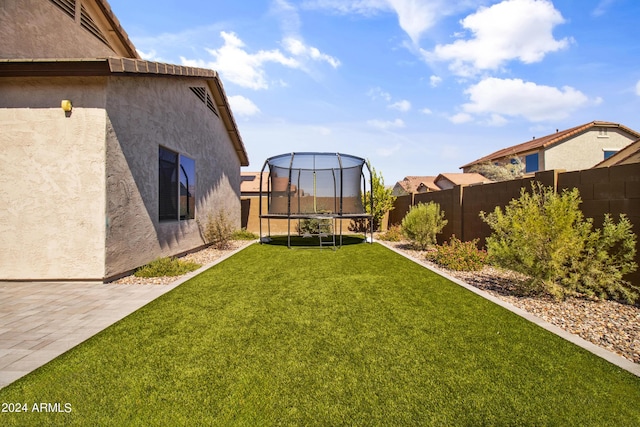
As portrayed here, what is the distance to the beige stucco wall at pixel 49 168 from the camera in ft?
14.6

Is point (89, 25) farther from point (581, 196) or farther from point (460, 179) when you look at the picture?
point (460, 179)

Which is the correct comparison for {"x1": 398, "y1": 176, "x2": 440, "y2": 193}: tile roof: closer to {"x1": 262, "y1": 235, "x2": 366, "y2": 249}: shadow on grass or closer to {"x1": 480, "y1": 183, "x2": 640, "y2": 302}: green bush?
{"x1": 262, "y1": 235, "x2": 366, "y2": 249}: shadow on grass

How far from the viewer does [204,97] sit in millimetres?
8633

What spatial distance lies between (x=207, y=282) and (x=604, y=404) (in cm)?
467

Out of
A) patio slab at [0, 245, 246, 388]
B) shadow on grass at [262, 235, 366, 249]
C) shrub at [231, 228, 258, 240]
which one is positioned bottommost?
patio slab at [0, 245, 246, 388]

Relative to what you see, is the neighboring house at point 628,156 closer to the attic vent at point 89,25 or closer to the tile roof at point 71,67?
the tile roof at point 71,67

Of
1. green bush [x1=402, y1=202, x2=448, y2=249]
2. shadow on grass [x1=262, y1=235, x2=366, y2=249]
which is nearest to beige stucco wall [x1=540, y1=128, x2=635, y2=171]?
green bush [x1=402, y1=202, x2=448, y2=249]

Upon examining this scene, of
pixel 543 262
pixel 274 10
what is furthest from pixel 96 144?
pixel 543 262

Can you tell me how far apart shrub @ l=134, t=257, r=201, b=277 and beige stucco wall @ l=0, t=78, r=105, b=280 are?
892 millimetres

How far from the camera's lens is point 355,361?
7.52 feet

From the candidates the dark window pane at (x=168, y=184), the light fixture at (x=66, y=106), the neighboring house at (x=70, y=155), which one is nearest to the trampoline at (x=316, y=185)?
the dark window pane at (x=168, y=184)

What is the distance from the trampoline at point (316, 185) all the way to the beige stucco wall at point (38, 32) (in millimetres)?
5081

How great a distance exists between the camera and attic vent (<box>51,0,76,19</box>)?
19.0 ft

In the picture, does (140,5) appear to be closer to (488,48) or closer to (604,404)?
(604,404)
